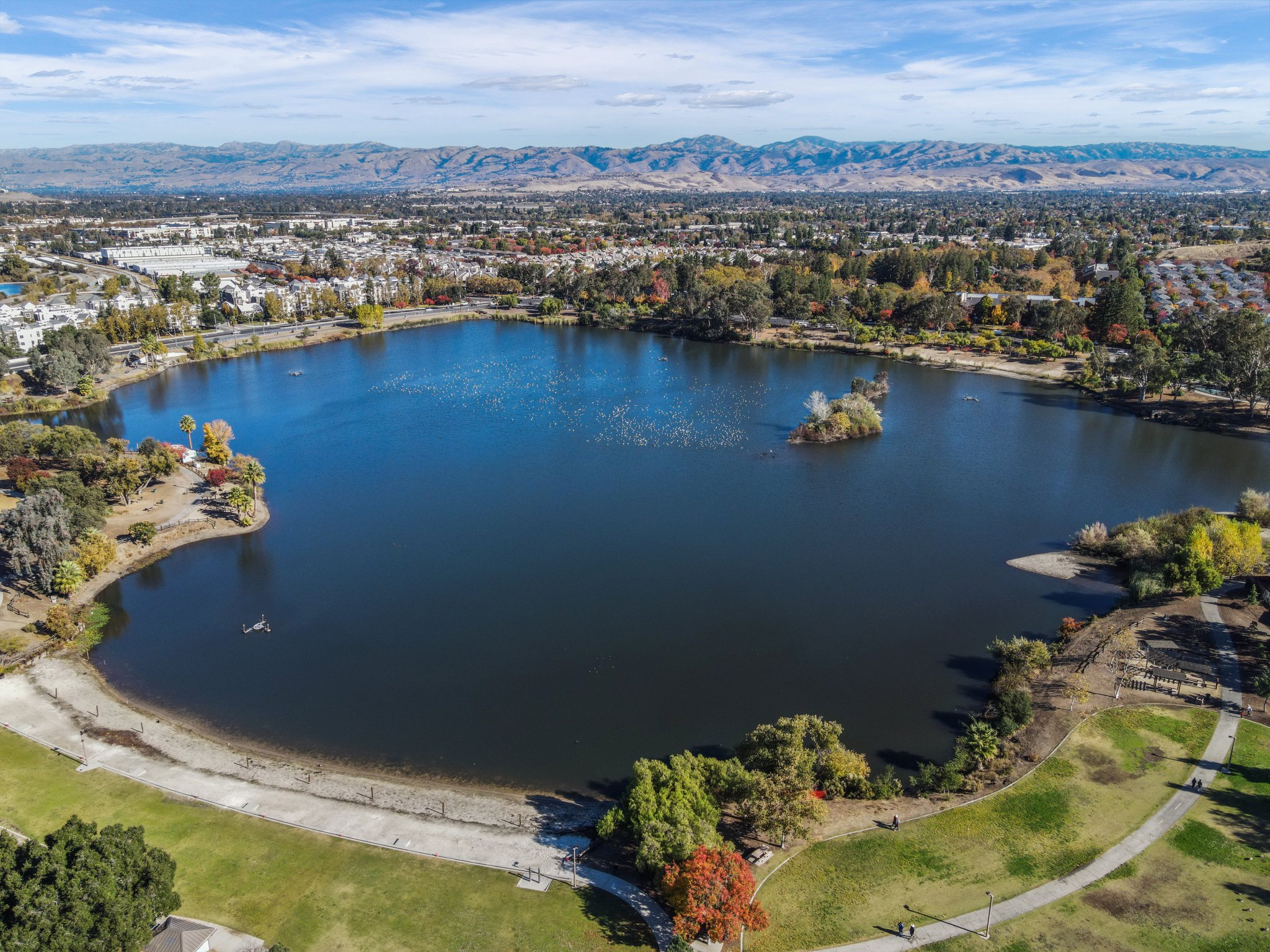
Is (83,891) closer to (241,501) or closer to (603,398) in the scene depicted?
(241,501)

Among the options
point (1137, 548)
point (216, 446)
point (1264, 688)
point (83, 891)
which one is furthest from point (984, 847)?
point (216, 446)

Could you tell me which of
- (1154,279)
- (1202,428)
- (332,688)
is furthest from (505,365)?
(1154,279)

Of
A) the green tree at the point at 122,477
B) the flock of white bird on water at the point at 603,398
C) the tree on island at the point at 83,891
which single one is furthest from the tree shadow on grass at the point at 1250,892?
the green tree at the point at 122,477

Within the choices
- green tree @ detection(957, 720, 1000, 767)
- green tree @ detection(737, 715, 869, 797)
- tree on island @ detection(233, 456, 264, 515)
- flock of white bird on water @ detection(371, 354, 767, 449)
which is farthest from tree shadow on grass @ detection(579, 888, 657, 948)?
flock of white bird on water @ detection(371, 354, 767, 449)

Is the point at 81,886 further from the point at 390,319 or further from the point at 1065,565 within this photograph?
the point at 390,319

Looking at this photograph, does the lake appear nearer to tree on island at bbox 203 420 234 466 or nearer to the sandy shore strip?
the sandy shore strip
